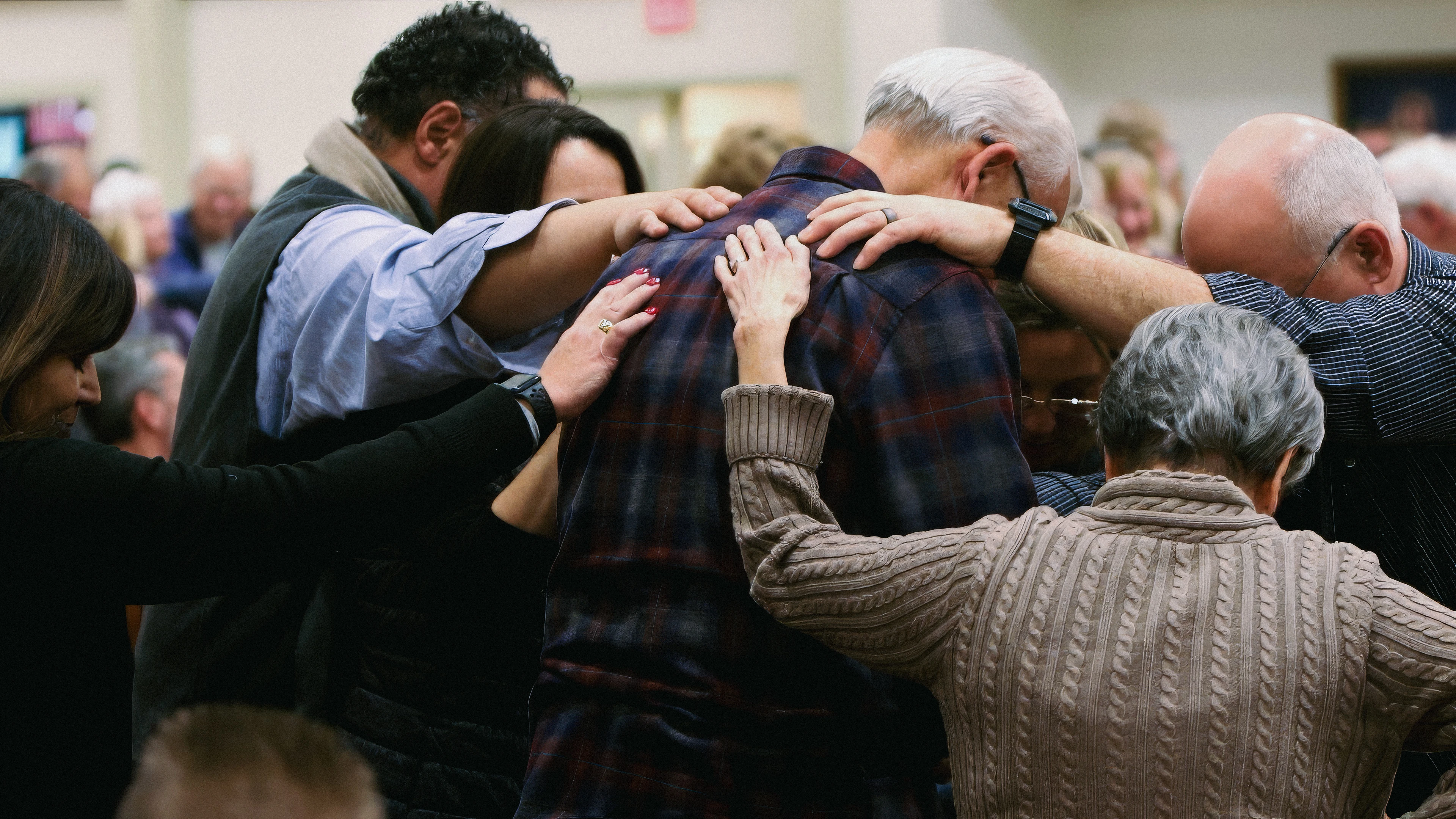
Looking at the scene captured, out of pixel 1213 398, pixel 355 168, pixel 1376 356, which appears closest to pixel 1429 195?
pixel 1376 356

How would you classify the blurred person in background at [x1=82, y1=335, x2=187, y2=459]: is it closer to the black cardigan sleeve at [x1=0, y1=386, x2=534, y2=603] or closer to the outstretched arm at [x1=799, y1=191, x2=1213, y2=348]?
the black cardigan sleeve at [x1=0, y1=386, x2=534, y2=603]

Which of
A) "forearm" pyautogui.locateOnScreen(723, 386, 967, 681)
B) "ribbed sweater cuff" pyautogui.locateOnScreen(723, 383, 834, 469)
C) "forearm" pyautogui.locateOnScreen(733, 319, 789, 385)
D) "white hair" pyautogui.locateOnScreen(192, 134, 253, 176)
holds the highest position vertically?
"forearm" pyautogui.locateOnScreen(733, 319, 789, 385)

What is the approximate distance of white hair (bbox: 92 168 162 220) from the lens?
246 inches

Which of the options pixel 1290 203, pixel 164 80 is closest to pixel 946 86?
pixel 1290 203

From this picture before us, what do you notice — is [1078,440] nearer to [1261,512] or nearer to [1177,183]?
[1261,512]

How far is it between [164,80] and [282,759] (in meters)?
7.64

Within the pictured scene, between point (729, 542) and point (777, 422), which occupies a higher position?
point (777, 422)

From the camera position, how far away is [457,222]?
2.02m

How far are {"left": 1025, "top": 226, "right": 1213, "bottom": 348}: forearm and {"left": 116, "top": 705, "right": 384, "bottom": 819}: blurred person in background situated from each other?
3.85ft

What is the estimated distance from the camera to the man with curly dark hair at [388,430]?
6.33 ft

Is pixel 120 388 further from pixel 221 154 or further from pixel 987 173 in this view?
pixel 221 154

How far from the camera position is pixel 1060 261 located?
1866mm

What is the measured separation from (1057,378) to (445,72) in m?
1.24

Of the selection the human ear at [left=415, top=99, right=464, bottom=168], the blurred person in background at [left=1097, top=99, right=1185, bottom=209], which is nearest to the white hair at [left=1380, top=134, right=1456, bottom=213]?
the blurred person in background at [left=1097, top=99, right=1185, bottom=209]
